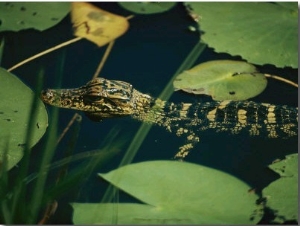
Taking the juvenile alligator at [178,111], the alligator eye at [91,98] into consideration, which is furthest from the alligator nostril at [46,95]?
the alligator eye at [91,98]

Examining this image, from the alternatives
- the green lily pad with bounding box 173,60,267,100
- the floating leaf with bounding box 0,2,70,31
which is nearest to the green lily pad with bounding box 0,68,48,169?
the floating leaf with bounding box 0,2,70,31

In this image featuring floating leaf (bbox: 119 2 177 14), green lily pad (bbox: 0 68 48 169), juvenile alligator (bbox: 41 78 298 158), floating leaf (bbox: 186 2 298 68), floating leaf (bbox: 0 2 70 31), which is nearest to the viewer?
green lily pad (bbox: 0 68 48 169)

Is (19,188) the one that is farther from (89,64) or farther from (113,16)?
(113,16)

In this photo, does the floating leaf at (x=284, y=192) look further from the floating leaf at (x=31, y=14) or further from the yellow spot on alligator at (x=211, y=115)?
the floating leaf at (x=31, y=14)

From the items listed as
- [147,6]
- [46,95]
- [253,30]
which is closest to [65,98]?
[46,95]

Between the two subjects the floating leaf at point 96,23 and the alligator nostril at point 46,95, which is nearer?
the alligator nostril at point 46,95

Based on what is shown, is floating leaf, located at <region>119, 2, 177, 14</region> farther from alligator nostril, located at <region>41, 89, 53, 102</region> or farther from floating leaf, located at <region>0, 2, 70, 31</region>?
alligator nostril, located at <region>41, 89, 53, 102</region>

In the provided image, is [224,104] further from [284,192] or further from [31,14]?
[31,14]
